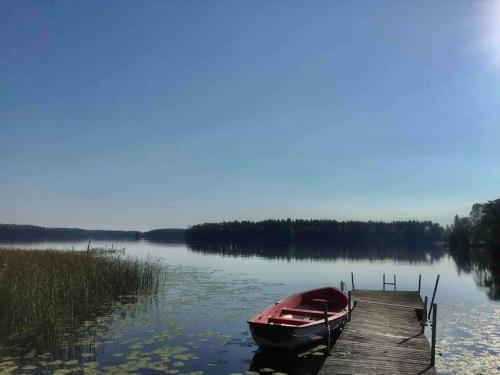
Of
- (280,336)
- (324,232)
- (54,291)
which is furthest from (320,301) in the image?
(324,232)

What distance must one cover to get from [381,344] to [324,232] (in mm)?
150513

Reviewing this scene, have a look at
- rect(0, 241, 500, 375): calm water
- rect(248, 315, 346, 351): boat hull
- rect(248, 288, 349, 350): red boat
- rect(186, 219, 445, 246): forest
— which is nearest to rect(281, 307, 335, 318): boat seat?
rect(248, 288, 349, 350): red boat

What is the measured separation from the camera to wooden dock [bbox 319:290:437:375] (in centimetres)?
1030

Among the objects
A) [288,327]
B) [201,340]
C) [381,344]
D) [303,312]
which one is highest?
[288,327]

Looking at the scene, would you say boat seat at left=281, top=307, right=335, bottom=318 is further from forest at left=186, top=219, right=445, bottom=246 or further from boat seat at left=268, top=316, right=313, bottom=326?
forest at left=186, top=219, right=445, bottom=246

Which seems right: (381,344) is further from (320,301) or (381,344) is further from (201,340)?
(320,301)

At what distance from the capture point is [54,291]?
50.0ft

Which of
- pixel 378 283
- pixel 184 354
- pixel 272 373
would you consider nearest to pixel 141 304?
pixel 184 354

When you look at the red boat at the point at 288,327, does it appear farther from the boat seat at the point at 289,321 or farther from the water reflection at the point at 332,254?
the water reflection at the point at 332,254

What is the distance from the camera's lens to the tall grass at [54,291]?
1271 centimetres

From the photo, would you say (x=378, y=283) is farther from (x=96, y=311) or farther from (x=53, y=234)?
(x=53, y=234)

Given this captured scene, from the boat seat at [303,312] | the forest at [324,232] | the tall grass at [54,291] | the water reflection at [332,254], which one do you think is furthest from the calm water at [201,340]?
the forest at [324,232]

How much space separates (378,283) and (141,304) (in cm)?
2194

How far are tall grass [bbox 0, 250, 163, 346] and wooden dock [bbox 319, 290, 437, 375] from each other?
7.94m
